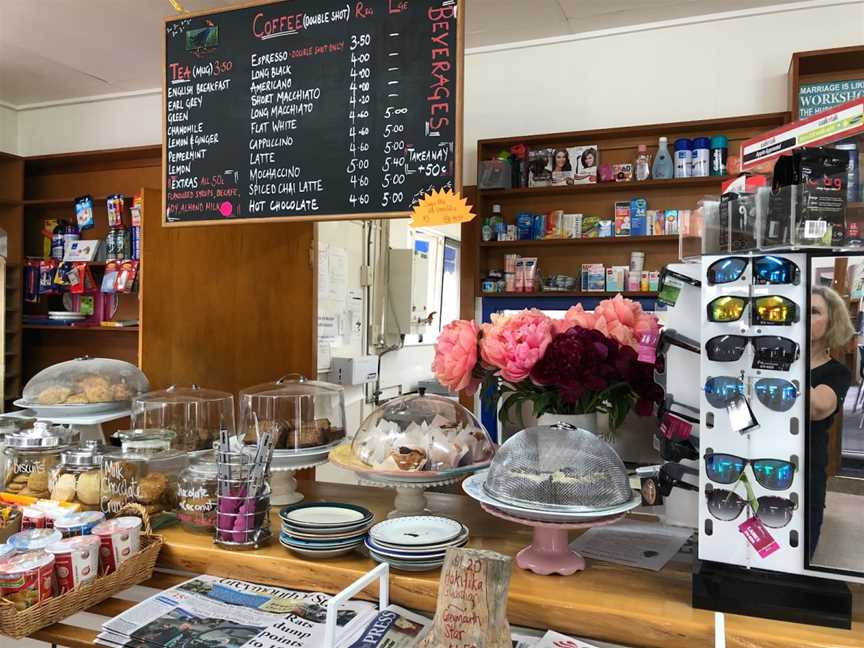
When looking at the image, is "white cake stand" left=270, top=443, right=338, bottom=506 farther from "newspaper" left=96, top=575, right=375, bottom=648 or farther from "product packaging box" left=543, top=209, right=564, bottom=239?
"product packaging box" left=543, top=209, right=564, bottom=239

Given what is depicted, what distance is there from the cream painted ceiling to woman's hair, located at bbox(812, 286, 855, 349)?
2.60 meters

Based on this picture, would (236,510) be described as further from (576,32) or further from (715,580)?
(576,32)

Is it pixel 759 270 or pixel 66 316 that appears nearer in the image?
pixel 759 270

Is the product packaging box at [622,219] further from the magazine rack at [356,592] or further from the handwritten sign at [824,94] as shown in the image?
the magazine rack at [356,592]

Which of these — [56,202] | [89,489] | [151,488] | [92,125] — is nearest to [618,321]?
[151,488]

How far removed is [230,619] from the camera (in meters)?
1.16

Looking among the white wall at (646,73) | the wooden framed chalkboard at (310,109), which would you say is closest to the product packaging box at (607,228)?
the white wall at (646,73)

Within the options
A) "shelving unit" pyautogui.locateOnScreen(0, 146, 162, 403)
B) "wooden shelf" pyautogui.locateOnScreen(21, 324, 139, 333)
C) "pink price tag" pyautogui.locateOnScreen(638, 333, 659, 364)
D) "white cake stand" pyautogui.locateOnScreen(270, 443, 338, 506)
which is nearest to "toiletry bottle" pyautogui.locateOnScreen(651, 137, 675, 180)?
"pink price tag" pyautogui.locateOnScreen(638, 333, 659, 364)

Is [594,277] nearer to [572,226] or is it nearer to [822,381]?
[572,226]

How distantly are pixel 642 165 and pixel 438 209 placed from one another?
2025 mm

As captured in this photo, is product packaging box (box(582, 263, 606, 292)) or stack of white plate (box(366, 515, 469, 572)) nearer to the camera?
stack of white plate (box(366, 515, 469, 572))

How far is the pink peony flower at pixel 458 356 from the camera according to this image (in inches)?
57.7

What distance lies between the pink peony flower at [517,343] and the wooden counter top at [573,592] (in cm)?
37

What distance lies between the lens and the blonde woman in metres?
0.96
